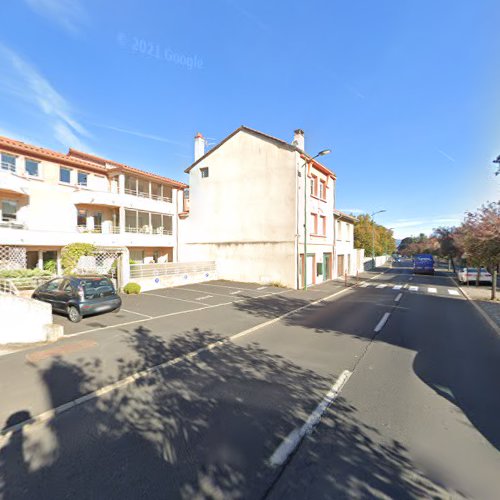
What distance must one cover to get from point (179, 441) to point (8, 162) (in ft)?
66.6

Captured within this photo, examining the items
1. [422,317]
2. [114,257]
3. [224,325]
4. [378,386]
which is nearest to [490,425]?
[378,386]

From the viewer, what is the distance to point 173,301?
13.3m

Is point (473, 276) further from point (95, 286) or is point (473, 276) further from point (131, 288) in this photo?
point (95, 286)

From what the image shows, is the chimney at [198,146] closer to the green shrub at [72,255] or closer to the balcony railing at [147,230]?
the balcony railing at [147,230]

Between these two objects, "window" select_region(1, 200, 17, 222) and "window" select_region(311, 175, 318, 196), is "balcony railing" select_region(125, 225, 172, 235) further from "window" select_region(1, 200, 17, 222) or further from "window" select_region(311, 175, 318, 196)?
"window" select_region(311, 175, 318, 196)

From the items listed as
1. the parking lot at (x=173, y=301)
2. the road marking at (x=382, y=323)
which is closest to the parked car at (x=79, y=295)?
the parking lot at (x=173, y=301)

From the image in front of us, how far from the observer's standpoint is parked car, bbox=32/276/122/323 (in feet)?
29.9

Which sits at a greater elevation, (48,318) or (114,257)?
(114,257)

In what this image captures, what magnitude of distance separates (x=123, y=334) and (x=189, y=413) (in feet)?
15.5

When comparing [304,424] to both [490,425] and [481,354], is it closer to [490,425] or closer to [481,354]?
[490,425]

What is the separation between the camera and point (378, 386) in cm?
507

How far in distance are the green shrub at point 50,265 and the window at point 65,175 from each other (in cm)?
556

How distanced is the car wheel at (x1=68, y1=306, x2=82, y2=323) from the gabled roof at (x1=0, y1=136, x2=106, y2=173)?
13.2 m

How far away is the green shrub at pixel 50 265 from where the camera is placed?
695 inches
